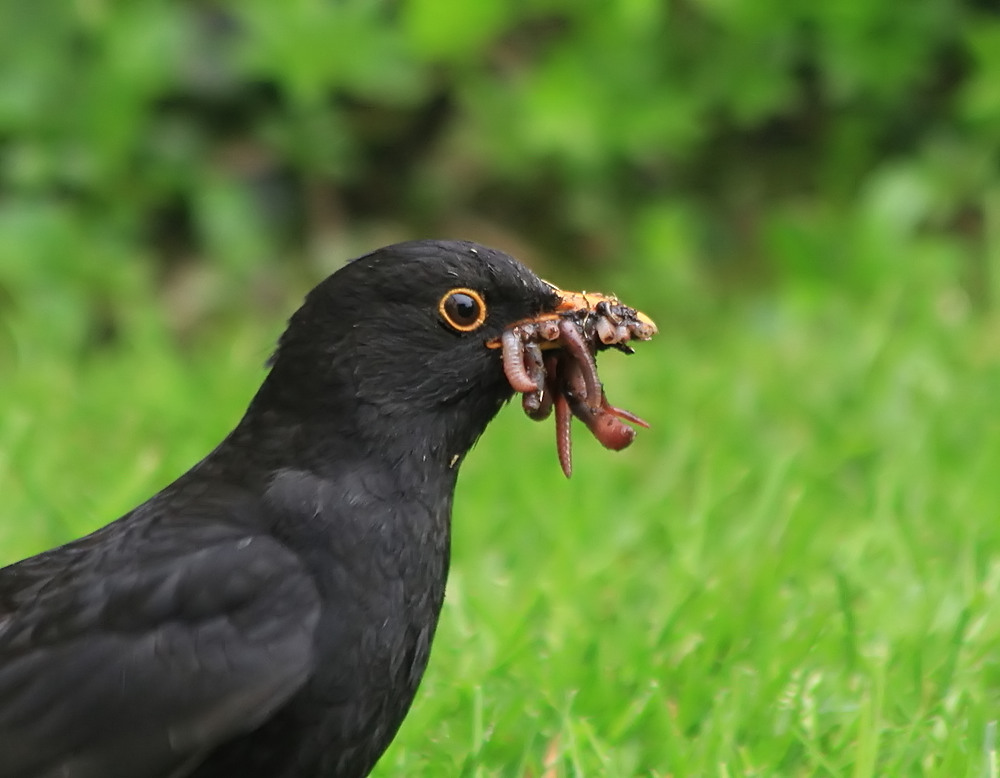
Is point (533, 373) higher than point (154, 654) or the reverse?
higher

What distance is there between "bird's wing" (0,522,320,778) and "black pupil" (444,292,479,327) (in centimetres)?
44

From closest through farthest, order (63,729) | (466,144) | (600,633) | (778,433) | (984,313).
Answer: (63,729) → (600,633) → (778,433) → (984,313) → (466,144)

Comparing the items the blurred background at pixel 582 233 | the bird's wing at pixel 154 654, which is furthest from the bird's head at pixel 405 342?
the blurred background at pixel 582 233

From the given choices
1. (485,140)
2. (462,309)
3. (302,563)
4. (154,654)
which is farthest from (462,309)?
(485,140)

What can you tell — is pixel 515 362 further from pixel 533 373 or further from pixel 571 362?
pixel 571 362

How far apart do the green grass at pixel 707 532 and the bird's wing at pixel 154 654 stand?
0.54 m

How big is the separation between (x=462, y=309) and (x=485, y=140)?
3.12 metres

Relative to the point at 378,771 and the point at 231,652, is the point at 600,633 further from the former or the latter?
the point at 231,652

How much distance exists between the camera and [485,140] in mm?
5516

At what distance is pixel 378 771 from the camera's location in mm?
2752

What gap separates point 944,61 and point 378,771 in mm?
3843

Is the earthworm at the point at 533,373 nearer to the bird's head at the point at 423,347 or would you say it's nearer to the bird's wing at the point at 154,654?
the bird's head at the point at 423,347

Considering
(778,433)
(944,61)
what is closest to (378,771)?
(778,433)

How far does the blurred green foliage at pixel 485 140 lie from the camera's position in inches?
206
